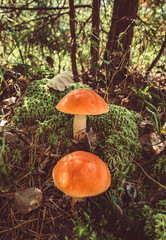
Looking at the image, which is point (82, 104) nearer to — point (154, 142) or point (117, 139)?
point (117, 139)

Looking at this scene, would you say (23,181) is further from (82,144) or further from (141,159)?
(141,159)

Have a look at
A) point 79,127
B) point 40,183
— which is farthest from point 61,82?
point 40,183

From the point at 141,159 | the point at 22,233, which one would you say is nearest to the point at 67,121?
the point at 141,159

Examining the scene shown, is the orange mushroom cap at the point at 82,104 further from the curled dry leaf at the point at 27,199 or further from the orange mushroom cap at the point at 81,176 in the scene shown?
the curled dry leaf at the point at 27,199

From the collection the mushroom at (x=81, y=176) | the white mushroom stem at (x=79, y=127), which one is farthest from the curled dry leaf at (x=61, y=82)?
the mushroom at (x=81, y=176)

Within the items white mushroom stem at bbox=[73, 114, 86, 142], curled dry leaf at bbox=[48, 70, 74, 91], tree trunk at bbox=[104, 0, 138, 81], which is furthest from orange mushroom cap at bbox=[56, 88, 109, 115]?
tree trunk at bbox=[104, 0, 138, 81]

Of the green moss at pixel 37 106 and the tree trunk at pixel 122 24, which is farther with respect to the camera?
the tree trunk at pixel 122 24
